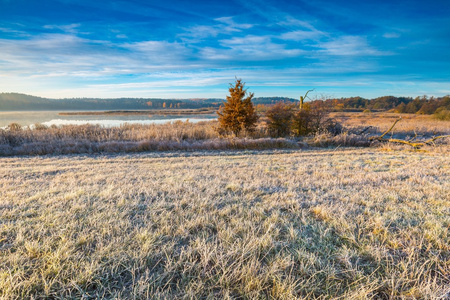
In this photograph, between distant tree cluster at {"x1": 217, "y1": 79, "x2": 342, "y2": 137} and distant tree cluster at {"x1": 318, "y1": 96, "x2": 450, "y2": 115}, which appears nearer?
distant tree cluster at {"x1": 217, "y1": 79, "x2": 342, "y2": 137}

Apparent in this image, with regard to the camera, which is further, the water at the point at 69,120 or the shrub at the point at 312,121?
the water at the point at 69,120

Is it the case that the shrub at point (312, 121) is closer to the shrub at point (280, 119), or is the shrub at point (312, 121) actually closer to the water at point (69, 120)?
the shrub at point (280, 119)

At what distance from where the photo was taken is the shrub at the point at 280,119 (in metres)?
16.6

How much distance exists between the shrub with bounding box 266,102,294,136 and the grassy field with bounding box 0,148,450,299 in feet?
42.4

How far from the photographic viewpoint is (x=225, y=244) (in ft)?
7.30

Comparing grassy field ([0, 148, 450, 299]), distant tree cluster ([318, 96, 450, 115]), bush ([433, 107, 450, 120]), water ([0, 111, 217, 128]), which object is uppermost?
distant tree cluster ([318, 96, 450, 115])

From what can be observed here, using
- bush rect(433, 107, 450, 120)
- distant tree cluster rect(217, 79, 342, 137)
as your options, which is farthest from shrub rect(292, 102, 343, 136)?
bush rect(433, 107, 450, 120)

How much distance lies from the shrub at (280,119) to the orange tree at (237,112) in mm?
1345

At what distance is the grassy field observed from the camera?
5.69 ft

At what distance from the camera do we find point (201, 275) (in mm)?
1860

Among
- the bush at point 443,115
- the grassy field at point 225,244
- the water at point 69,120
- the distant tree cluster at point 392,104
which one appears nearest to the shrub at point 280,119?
the grassy field at point 225,244

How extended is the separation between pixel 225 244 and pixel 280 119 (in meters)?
15.3

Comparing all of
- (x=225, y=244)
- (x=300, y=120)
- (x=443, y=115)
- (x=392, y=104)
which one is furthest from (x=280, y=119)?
(x=392, y=104)

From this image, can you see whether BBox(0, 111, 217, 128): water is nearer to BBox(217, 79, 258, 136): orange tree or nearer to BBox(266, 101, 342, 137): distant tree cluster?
BBox(217, 79, 258, 136): orange tree
